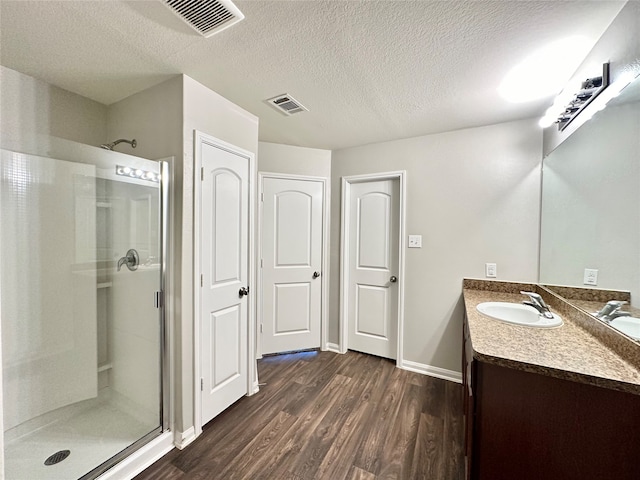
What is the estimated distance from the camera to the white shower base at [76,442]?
1.43 meters

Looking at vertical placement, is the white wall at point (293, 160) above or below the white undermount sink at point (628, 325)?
above

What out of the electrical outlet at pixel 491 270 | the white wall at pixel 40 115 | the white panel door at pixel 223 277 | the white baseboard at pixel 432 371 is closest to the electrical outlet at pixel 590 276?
the electrical outlet at pixel 491 270

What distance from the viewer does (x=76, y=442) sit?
1615 mm

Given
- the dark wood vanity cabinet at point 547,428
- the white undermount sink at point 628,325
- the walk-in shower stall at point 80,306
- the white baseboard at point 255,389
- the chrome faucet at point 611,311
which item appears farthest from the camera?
the white baseboard at point 255,389

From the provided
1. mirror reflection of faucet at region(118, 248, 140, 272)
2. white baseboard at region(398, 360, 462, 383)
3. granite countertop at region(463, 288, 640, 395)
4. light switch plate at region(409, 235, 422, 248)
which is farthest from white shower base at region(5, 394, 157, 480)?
light switch plate at region(409, 235, 422, 248)

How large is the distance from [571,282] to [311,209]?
88.3 inches

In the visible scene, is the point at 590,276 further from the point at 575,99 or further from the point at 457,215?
the point at 457,215

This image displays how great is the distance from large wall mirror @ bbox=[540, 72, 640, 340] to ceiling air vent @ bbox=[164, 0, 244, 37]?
1699 millimetres

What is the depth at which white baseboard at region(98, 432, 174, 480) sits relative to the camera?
1.42 metres

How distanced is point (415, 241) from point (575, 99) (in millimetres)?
1480

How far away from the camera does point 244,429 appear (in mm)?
1815

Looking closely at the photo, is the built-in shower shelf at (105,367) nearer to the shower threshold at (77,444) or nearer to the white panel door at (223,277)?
the shower threshold at (77,444)

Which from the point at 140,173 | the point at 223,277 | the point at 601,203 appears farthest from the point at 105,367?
the point at 601,203

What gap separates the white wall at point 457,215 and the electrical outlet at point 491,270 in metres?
0.03
